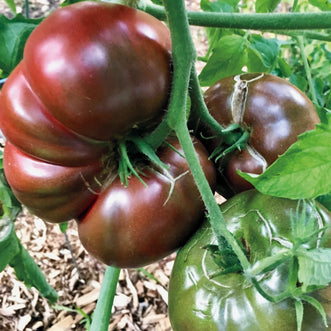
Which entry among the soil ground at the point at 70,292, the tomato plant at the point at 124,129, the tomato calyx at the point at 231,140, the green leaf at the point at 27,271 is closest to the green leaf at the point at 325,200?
the tomato plant at the point at 124,129

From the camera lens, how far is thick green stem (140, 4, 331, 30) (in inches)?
24.4

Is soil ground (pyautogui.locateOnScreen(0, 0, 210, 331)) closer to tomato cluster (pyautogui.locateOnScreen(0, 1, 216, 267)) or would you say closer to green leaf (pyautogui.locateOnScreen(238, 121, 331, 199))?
tomato cluster (pyautogui.locateOnScreen(0, 1, 216, 267))

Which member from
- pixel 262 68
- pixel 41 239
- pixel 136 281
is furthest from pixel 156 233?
pixel 41 239

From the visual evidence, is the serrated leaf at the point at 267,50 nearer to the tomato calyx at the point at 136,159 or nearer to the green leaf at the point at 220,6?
the green leaf at the point at 220,6

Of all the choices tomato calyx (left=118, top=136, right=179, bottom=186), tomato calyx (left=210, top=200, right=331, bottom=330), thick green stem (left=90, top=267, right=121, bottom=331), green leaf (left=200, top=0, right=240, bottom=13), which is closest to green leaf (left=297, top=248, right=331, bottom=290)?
tomato calyx (left=210, top=200, right=331, bottom=330)

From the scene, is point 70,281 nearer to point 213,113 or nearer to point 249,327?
point 213,113

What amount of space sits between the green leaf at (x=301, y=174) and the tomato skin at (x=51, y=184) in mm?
212

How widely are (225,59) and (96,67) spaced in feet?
1.43

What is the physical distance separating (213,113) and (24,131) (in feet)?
0.95

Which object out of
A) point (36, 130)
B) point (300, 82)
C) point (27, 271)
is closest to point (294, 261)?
point (36, 130)

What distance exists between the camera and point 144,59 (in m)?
0.53

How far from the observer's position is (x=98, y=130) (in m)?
0.54

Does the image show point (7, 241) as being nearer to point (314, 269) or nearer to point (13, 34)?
point (13, 34)

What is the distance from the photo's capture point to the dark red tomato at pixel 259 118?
2.14 feet
